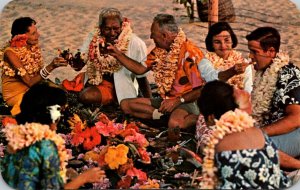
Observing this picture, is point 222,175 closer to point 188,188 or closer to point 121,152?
point 188,188

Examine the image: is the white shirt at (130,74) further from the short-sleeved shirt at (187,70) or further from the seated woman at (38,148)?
the seated woman at (38,148)

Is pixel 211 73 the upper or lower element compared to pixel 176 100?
upper

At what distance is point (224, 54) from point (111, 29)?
0.83m

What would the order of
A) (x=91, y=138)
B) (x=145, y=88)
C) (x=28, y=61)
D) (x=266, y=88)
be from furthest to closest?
(x=145, y=88) < (x=28, y=61) < (x=91, y=138) < (x=266, y=88)

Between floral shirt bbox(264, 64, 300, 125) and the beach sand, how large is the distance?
26.2 inches

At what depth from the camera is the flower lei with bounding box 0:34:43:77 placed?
6039mm

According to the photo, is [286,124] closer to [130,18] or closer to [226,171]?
[226,171]

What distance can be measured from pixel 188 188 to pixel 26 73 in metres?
1.56

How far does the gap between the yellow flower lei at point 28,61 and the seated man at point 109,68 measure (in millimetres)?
362

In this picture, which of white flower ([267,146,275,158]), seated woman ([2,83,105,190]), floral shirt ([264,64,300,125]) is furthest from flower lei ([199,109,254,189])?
floral shirt ([264,64,300,125])

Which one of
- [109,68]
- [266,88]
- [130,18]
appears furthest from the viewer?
[130,18]

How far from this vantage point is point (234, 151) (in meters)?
4.50

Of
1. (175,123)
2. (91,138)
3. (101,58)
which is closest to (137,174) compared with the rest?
(91,138)

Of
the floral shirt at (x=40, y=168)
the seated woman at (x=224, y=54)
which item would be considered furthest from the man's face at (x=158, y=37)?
the floral shirt at (x=40, y=168)
